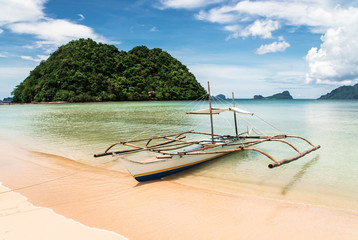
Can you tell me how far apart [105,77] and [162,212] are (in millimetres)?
74081

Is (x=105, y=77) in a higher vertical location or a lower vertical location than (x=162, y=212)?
higher

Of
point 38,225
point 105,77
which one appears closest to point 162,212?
point 38,225

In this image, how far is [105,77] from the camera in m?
72.5

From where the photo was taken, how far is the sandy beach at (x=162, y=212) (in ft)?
11.8

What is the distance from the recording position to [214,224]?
383cm

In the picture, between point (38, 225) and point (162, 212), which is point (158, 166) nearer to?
point (162, 212)

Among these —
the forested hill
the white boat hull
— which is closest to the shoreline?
the white boat hull

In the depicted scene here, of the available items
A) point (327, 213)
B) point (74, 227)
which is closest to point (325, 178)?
point (327, 213)

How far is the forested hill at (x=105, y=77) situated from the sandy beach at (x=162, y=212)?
6374 cm

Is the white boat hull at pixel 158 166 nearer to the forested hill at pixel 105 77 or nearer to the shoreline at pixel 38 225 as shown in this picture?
the shoreline at pixel 38 225

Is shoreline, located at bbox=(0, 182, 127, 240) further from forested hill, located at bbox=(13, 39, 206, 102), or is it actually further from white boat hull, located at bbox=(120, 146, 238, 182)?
forested hill, located at bbox=(13, 39, 206, 102)

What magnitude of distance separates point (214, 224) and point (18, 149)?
995cm

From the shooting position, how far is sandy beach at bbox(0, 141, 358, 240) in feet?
11.8

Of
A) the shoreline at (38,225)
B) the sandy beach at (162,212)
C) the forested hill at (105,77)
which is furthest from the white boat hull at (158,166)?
the forested hill at (105,77)
